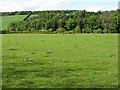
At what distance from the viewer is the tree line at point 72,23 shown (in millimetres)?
111250

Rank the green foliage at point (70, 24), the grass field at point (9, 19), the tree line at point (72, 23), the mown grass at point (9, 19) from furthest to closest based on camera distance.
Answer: the green foliage at point (70, 24) → the grass field at point (9, 19) → the tree line at point (72, 23) → the mown grass at point (9, 19)

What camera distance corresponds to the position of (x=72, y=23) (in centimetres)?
11581

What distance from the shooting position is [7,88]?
1425 centimetres

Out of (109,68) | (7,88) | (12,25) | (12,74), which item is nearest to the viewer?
(7,88)

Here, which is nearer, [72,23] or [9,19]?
[72,23]

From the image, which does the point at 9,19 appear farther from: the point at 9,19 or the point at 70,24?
the point at 70,24

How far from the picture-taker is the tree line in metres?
111

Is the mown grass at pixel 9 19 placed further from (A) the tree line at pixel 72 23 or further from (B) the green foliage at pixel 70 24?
(B) the green foliage at pixel 70 24

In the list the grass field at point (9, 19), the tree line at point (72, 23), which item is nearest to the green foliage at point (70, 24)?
the tree line at point (72, 23)

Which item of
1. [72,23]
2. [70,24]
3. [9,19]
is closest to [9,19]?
[9,19]

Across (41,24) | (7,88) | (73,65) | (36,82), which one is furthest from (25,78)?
(41,24)

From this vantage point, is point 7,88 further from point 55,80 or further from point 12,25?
point 12,25

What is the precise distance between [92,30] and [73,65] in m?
92.8

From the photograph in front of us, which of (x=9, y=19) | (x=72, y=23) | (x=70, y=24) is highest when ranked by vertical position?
(x=9, y=19)
